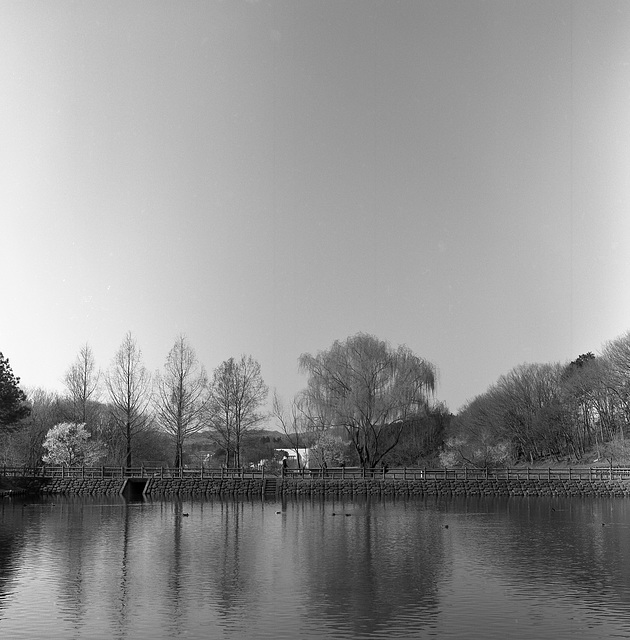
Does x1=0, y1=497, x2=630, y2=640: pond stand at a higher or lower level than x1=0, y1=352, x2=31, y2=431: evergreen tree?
lower

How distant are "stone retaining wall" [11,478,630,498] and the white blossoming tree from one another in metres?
4.92

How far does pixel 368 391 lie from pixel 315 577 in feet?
133

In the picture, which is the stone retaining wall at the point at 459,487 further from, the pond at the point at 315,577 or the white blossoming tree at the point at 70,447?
the white blossoming tree at the point at 70,447

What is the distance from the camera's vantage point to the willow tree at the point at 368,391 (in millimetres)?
59969

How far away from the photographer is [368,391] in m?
60.4

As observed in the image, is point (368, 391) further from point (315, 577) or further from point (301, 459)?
point (315, 577)

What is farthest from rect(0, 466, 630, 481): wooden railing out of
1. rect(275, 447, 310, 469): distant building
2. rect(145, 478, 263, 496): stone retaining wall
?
rect(275, 447, 310, 469): distant building

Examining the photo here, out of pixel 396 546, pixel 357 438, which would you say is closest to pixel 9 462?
pixel 357 438

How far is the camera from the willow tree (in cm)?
5997

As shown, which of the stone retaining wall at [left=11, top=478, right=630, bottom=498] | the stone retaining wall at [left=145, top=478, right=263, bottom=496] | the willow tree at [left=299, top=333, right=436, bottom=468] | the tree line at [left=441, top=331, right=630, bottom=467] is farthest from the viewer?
the tree line at [left=441, top=331, right=630, bottom=467]

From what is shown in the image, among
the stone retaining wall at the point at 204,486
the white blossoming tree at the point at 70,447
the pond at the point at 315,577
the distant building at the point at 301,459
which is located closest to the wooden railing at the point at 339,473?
the stone retaining wall at the point at 204,486

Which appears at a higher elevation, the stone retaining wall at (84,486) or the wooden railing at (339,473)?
the wooden railing at (339,473)

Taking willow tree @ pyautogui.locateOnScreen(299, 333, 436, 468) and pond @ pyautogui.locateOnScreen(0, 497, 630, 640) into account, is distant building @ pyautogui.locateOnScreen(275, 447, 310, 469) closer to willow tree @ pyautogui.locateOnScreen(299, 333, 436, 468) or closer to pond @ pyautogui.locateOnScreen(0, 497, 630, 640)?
willow tree @ pyautogui.locateOnScreen(299, 333, 436, 468)

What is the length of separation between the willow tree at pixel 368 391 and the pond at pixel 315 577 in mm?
22465
